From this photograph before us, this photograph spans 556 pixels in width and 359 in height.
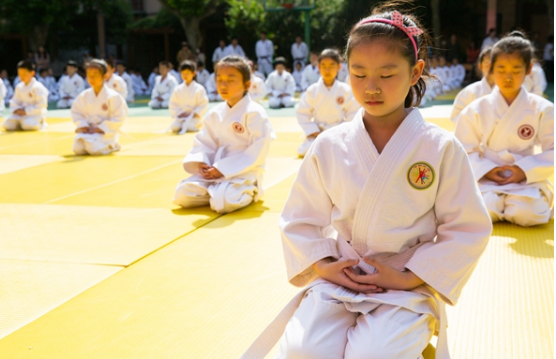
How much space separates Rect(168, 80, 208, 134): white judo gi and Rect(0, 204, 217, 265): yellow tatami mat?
5.17 m

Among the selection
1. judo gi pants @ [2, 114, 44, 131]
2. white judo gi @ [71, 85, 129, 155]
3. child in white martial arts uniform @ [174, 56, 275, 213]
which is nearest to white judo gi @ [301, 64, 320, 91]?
judo gi pants @ [2, 114, 44, 131]

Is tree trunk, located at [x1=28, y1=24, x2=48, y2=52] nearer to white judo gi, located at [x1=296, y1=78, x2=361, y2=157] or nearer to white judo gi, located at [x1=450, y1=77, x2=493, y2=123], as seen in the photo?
white judo gi, located at [x1=296, y1=78, x2=361, y2=157]

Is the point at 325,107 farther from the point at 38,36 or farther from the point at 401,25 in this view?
the point at 38,36

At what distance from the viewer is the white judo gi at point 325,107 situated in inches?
292

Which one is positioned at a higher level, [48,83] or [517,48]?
[517,48]

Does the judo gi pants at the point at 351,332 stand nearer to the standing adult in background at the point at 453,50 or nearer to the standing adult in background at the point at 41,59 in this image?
the standing adult in background at the point at 453,50

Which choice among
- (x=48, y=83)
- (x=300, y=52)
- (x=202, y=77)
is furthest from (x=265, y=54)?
(x=48, y=83)

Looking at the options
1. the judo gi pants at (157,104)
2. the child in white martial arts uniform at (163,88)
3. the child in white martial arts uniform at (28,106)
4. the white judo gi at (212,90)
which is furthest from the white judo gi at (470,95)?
the white judo gi at (212,90)

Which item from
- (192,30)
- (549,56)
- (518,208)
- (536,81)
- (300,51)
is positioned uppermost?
(192,30)

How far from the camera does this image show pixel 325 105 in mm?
7453

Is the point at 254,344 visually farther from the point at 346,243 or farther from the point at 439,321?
the point at 439,321

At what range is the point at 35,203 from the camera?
499cm

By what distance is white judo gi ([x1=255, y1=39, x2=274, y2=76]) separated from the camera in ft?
67.2

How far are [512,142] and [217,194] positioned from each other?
7.20 ft
